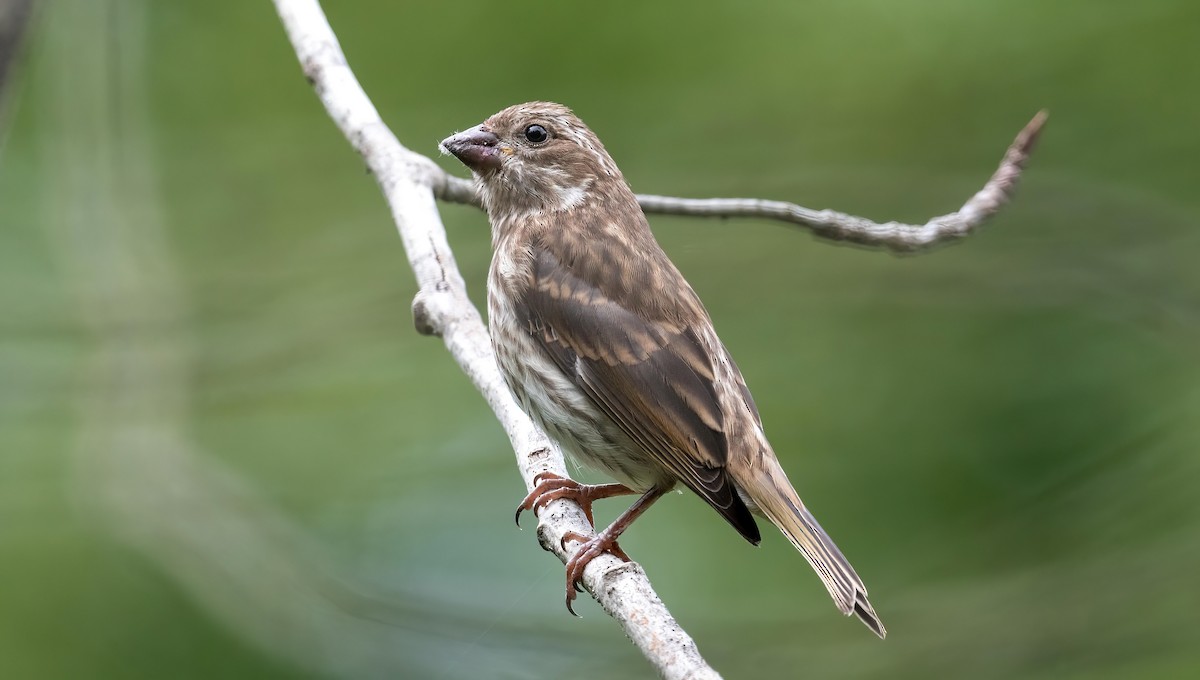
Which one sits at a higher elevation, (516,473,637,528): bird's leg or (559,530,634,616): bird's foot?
(516,473,637,528): bird's leg

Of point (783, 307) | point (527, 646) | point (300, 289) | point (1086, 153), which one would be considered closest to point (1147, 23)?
point (1086, 153)

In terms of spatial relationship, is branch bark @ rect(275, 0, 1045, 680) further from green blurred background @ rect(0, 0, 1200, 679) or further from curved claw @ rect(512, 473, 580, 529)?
green blurred background @ rect(0, 0, 1200, 679)

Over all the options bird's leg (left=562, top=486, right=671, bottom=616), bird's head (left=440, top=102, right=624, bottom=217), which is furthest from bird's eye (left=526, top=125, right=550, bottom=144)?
bird's leg (left=562, top=486, right=671, bottom=616)

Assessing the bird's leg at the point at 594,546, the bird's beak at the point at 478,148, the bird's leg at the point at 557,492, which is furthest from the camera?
the bird's beak at the point at 478,148

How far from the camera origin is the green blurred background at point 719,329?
4926 millimetres

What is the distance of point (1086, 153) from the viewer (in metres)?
5.32

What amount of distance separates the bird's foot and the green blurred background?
1.65 meters

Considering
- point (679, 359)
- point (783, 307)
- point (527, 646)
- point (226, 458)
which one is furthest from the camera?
point (226, 458)

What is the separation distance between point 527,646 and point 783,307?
1829 mm

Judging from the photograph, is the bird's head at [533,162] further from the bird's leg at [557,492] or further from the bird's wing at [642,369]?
the bird's leg at [557,492]

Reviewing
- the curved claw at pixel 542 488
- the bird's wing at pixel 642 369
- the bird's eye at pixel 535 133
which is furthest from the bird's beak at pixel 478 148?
the curved claw at pixel 542 488

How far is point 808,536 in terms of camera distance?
11.1ft

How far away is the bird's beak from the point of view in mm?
4168

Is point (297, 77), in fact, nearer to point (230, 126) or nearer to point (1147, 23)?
point (230, 126)
